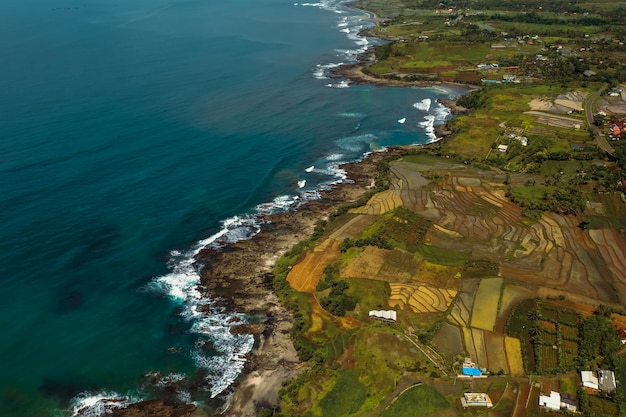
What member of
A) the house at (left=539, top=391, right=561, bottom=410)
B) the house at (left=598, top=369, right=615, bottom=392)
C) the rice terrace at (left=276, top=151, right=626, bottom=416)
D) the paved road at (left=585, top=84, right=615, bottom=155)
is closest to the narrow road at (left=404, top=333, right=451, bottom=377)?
the rice terrace at (left=276, top=151, right=626, bottom=416)

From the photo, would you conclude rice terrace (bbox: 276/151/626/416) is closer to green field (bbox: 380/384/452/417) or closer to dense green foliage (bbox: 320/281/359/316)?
dense green foliage (bbox: 320/281/359/316)

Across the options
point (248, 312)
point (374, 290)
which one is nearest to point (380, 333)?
point (374, 290)

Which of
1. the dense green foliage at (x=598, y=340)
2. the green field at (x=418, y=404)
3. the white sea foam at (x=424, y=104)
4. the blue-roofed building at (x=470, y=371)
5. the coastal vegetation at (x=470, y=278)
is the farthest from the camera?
the white sea foam at (x=424, y=104)

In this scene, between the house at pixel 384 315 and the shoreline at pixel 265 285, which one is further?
the house at pixel 384 315

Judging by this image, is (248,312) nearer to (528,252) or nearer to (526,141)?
(528,252)

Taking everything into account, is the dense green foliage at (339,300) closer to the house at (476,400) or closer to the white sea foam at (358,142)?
the house at (476,400)

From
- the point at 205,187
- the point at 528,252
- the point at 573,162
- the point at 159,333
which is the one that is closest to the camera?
the point at 159,333

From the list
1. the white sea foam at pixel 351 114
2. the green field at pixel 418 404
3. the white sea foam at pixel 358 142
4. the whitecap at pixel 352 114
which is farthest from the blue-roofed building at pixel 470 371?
the whitecap at pixel 352 114
